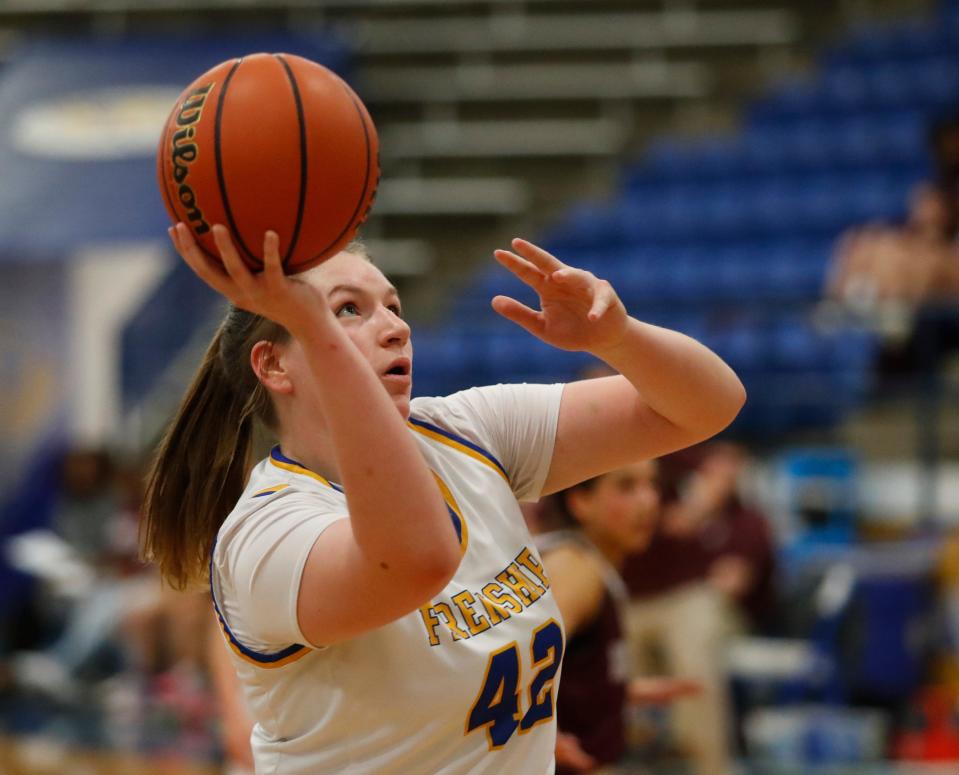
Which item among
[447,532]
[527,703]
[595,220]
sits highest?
[447,532]

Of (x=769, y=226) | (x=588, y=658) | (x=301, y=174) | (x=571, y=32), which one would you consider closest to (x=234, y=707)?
(x=588, y=658)

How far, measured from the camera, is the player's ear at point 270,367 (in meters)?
1.88

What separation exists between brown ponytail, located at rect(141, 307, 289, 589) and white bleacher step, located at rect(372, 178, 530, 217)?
868cm

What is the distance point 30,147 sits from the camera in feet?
30.6

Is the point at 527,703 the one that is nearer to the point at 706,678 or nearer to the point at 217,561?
the point at 217,561

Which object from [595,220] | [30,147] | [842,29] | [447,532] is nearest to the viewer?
[447,532]

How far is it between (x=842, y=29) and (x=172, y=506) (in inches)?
378

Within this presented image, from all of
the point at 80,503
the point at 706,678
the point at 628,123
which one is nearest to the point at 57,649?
the point at 80,503

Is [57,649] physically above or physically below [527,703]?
below

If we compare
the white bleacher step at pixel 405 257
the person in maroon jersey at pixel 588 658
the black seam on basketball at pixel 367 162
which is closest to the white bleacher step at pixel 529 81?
the white bleacher step at pixel 405 257

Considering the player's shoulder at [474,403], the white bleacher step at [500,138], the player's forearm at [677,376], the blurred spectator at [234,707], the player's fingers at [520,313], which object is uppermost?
the player's fingers at [520,313]

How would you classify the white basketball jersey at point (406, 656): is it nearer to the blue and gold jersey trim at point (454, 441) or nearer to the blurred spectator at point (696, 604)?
the blue and gold jersey trim at point (454, 441)

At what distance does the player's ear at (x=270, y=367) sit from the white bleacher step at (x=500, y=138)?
29.8ft

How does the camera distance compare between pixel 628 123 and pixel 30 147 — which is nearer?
pixel 30 147
